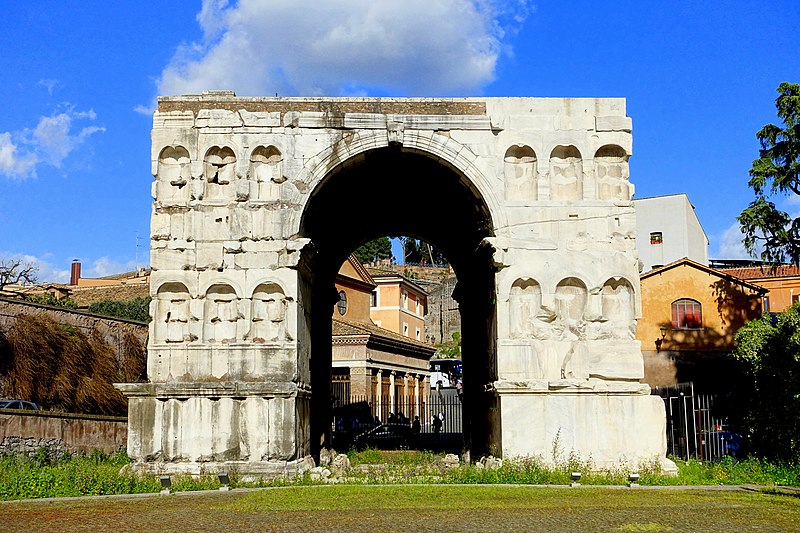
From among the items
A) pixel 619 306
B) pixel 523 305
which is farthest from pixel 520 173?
pixel 619 306

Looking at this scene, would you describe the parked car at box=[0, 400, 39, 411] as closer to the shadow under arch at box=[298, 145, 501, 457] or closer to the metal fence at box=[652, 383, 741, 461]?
the shadow under arch at box=[298, 145, 501, 457]

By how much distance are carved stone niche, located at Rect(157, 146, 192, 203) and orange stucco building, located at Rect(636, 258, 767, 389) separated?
28.4 meters

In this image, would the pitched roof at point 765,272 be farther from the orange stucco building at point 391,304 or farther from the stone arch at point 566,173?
the stone arch at point 566,173

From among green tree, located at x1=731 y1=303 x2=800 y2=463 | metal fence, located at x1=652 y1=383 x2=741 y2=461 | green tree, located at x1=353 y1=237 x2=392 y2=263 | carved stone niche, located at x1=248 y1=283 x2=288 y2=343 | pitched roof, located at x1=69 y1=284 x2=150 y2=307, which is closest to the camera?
carved stone niche, located at x1=248 y1=283 x2=288 y2=343

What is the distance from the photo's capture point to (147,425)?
54.3ft

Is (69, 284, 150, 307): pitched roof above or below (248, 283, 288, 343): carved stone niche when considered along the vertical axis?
above

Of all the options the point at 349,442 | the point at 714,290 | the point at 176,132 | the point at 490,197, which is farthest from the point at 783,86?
the point at 176,132

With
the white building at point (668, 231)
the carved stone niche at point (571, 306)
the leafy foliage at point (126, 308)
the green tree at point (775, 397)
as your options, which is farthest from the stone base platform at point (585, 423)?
the leafy foliage at point (126, 308)

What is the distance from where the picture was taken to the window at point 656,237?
51.6 meters

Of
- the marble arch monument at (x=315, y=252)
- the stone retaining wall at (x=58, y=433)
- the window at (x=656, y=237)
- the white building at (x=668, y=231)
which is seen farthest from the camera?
the window at (x=656, y=237)

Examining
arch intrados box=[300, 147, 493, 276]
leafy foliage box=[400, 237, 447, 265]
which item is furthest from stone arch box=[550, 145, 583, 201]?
leafy foliage box=[400, 237, 447, 265]

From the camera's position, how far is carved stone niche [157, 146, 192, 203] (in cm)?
1744

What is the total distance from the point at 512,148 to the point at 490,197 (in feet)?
3.73

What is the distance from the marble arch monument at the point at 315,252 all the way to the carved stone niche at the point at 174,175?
28mm
